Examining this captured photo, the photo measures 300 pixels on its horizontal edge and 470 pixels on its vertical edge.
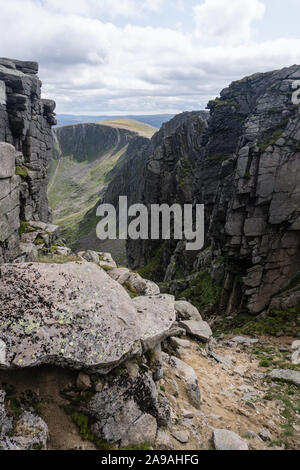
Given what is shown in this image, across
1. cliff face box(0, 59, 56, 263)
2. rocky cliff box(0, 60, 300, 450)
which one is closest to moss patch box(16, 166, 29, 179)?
cliff face box(0, 59, 56, 263)

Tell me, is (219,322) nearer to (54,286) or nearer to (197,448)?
(197,448)

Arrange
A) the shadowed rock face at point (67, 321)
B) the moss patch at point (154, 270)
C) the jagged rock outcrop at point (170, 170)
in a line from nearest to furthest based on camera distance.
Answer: the shadowed rock face at point (67, 321)
the moss patch at point (154, 270)
the jagged rock outcrop at point (170, 170)

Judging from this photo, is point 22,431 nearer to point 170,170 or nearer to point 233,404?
point 233,404

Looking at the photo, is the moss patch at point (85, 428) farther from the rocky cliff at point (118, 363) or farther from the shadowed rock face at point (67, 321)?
the shadowed rock face at point (67, 321)

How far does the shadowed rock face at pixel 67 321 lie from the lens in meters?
9.49

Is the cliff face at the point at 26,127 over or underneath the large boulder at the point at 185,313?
over

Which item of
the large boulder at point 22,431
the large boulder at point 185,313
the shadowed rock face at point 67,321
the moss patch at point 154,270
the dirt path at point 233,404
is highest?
the shadowed rock face at point 67,321

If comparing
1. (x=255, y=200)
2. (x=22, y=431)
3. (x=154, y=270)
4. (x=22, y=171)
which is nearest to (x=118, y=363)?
(x=22, y=431)

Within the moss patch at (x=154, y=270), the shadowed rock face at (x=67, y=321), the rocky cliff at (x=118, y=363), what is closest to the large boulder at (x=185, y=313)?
the rocky cliff at (x=118, y=363)

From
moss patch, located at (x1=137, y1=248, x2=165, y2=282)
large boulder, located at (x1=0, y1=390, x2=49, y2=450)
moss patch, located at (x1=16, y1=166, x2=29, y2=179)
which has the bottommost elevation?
moss patch, located at (x1=137, y1=248, x2=165, y2=282)

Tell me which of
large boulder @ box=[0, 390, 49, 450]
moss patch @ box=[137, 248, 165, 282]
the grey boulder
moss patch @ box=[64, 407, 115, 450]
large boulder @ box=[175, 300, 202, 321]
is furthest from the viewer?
moss patch @ box=[137, 248, 165, 282]

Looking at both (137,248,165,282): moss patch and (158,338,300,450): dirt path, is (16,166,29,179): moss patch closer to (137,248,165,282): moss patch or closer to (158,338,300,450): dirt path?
(158,338,300,450): dirt path

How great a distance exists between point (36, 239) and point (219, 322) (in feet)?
83.1

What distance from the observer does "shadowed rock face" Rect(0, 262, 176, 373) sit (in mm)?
9492
